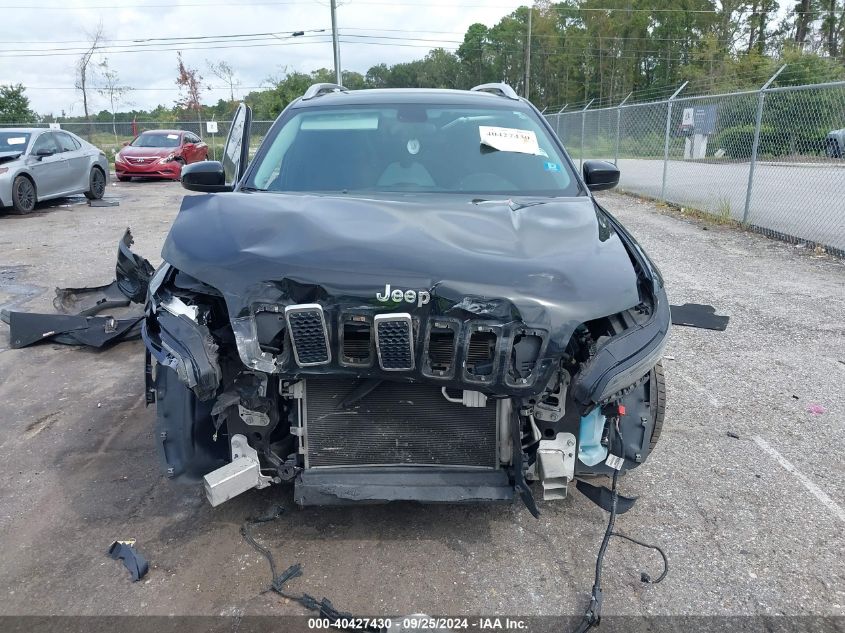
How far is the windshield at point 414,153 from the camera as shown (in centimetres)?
357

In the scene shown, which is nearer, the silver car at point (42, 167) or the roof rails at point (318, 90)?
the roof rails at point (318, 90)

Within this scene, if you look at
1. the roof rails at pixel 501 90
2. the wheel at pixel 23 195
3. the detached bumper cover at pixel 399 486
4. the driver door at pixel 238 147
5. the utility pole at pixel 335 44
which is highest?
the utility pole at pixel 335 44

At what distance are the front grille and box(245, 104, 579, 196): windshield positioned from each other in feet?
4.31

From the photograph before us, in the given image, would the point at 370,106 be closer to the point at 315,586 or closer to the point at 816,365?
the point at 315,586

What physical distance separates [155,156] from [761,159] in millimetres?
15039

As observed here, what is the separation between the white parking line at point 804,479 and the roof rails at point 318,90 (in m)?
3.43

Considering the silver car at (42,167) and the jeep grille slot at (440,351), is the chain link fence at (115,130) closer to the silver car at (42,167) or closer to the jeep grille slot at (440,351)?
the silver car at (42,167)

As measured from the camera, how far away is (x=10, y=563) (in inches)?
106

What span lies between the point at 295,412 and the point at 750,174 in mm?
9359

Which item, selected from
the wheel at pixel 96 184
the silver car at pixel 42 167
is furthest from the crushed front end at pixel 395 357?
the wheel at pixel 96 184

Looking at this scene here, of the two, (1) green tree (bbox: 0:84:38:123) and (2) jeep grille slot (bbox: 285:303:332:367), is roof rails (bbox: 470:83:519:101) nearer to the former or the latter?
(2) jeep grille slot (bbox: 285:303:332:367)

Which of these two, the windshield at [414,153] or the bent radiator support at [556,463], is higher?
the windshield at [414,153]

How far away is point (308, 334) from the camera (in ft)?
7.59

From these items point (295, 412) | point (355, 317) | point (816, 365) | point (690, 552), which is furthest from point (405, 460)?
point (816, 365)
